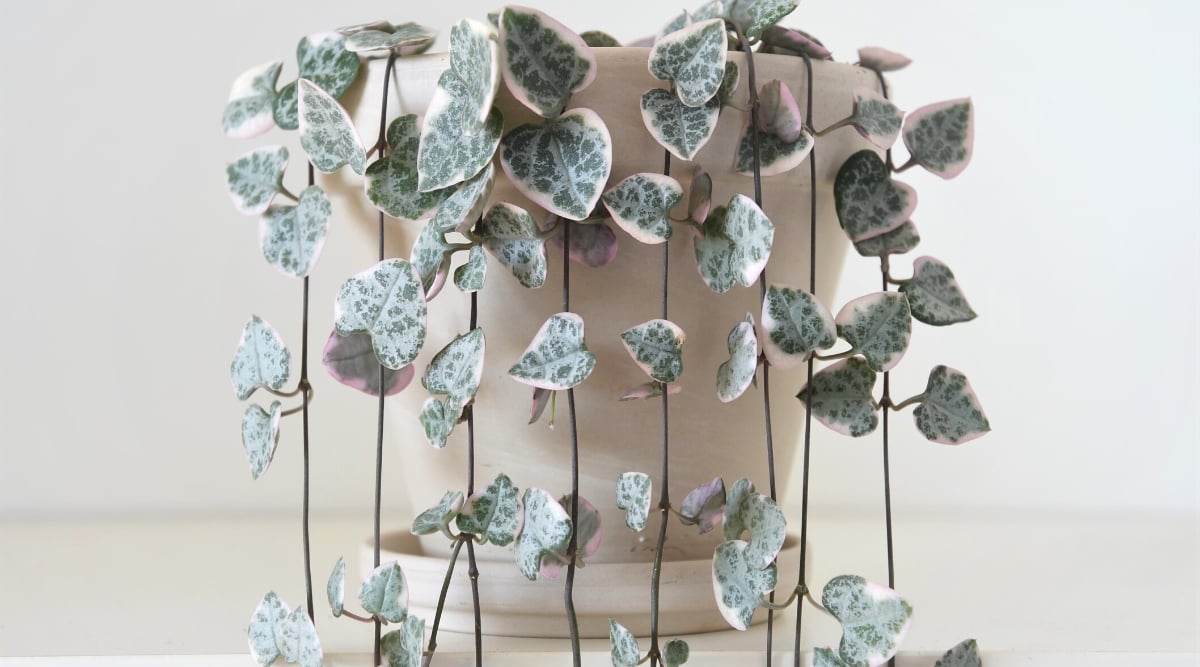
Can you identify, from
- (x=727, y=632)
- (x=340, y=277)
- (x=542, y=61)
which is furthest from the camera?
(x=340, y=277)

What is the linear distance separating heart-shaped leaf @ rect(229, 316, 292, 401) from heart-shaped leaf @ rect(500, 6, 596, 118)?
19 cm

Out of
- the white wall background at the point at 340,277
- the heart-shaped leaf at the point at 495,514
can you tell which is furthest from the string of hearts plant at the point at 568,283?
the white wall background at the point at 340,277

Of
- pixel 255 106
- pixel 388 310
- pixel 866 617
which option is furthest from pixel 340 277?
pixel 866 617

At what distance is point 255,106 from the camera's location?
65 centimetres

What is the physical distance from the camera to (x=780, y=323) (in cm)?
54

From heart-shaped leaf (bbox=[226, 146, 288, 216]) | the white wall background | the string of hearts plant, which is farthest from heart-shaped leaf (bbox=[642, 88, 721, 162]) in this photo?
the white wall background

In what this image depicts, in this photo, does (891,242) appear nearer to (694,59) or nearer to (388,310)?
(694,59)

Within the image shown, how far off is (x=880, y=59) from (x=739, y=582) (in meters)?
0.33

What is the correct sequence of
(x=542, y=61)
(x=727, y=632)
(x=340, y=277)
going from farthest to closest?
1. (x=340, y=277)
2. (x=727, y=632)
3. (x=542, y=61)

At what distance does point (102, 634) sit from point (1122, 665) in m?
0.59

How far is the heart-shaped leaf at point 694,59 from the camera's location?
1.71ft

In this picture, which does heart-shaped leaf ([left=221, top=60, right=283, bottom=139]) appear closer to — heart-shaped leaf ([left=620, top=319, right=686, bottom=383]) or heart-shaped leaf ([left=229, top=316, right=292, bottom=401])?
heart-shaped leaf ([left=229, top=316, right=292, bottom=401])

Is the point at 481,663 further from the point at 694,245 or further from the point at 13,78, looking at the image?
the point at 13,78

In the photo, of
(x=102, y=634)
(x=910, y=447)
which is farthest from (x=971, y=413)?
(x=910, y=447)
